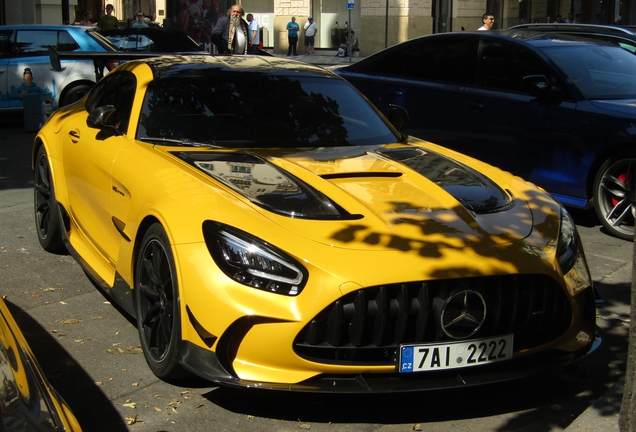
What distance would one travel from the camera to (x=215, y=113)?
16.8ft

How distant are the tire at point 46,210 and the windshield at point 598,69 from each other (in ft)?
14.9

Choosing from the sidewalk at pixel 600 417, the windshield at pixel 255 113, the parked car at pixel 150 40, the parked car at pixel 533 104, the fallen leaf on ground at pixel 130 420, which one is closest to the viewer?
the sidewalk at pixel 600 417

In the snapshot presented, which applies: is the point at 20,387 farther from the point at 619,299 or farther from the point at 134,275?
the point at 619,299

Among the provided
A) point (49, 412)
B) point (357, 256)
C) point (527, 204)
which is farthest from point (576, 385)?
point (49, 412)

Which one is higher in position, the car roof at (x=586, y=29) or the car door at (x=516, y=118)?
the car roof at (x=586, y=29)

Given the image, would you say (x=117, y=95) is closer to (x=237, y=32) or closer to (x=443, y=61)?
(x=443, y=61)

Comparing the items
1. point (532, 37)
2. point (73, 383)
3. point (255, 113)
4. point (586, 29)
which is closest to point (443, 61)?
point (532, 37)

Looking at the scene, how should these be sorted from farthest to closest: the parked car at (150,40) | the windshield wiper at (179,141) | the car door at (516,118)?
1. the parked car at (150,40)
2. the car door at (516,118)
3. the windshield wiper at (179,141)

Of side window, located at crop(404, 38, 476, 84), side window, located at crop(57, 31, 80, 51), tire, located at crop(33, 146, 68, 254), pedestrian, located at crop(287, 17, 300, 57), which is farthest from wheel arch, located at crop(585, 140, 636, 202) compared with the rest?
pedestrian, located at crop(287, 17, 300, 57)

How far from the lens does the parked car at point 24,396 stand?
2135mm

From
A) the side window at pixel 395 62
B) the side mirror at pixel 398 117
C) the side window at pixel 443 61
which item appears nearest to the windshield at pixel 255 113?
the side mirror at pixel 398 117

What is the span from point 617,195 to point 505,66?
1.79 meters

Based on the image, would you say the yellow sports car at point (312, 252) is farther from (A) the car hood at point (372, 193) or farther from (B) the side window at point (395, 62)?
(B) the side window at point (395, 62)

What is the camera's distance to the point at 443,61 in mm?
8844
